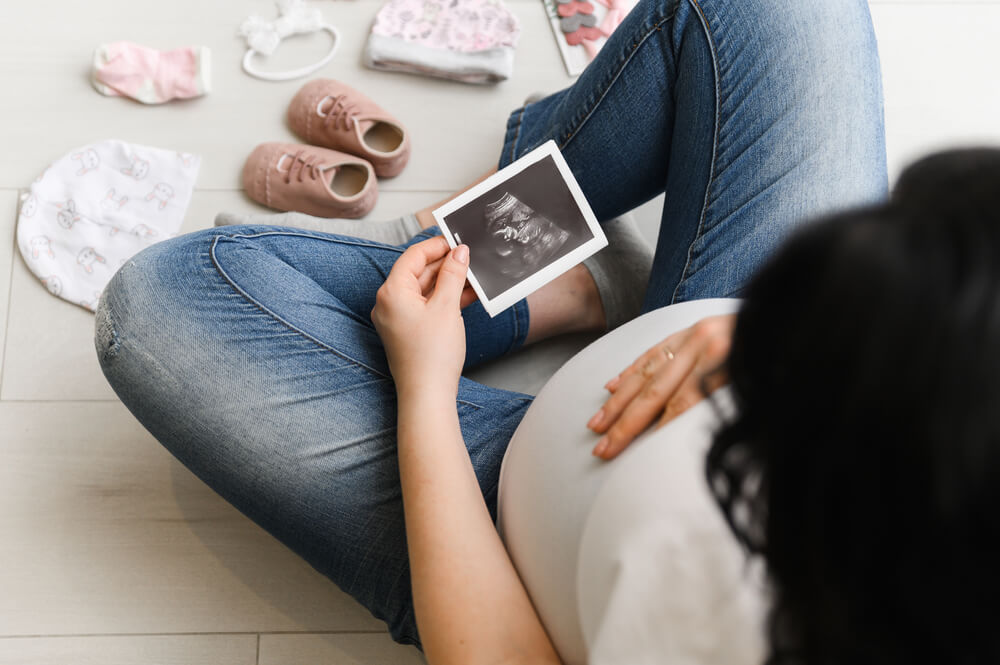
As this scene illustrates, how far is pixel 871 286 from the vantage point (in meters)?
0.32

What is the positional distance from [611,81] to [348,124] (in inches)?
19.9

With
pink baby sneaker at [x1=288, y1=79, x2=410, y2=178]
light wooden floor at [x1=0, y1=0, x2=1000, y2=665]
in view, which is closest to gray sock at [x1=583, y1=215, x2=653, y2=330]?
light wooden floor at [x1=0, y1=0, x2=1000, y2=665]

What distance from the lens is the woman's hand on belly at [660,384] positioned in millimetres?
586

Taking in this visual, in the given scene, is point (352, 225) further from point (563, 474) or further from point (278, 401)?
point (563, 474)

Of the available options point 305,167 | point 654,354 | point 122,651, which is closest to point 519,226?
point 654,354

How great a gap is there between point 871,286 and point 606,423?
32 cm

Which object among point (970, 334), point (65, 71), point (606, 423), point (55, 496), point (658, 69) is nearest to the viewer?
point (970, 334)

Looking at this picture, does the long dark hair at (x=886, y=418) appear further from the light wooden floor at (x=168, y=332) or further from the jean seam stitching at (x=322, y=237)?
the light wooden floor at (x=168, y=332)

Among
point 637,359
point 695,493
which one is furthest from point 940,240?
point 637,359

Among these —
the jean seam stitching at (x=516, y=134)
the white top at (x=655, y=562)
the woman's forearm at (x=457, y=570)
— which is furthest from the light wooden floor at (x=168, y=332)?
the white top at (x=655, y=562)

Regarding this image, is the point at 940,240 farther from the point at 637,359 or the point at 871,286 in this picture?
the point at 637,359

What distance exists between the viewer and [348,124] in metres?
1.24

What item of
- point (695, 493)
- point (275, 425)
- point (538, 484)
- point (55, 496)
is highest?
point (695, 493)

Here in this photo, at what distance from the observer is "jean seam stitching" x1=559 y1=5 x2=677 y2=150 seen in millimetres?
885
